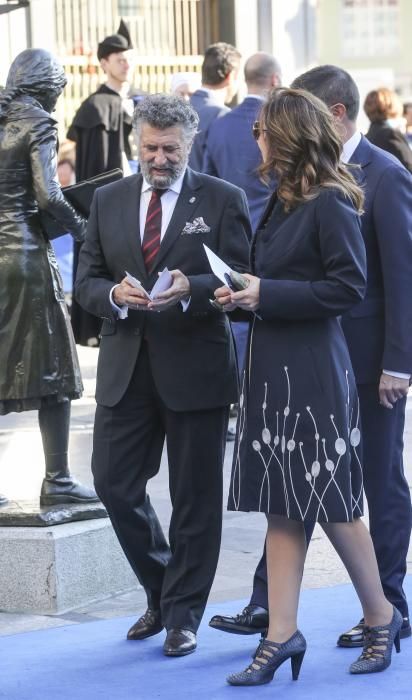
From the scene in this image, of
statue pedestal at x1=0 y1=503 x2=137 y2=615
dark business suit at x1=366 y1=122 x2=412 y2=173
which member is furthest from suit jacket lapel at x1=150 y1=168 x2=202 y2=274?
dark business suit at x1=366 y1=122 x2=412 y2=173

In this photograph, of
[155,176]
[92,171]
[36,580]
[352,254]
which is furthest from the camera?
[92,171]

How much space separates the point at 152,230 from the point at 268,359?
63 cm

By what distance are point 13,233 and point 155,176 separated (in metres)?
1.11

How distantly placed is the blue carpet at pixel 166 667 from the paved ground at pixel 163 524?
18 centimetres

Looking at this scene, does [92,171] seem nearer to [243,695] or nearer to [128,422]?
[128,422]

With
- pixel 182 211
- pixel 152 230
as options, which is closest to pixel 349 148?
pixel 182 211

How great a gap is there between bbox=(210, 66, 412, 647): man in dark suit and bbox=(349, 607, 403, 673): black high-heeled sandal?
9.3 inches

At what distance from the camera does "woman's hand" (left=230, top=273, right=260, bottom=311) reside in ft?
14.3

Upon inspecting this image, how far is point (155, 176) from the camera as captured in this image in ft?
15.5

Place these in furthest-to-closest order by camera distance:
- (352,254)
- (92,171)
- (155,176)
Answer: (92,171) < (155,176) < (352,254)

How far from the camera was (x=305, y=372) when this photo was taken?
442 cm

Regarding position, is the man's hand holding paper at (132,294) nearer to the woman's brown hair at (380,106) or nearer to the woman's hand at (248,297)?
the woman's hand at (248,297)

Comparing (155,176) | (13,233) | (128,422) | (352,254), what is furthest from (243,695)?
(13,233)

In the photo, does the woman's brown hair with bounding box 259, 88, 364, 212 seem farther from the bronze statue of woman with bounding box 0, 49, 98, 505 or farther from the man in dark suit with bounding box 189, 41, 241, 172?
the man in dark suit with bounding box 189, 41, 241, 172
